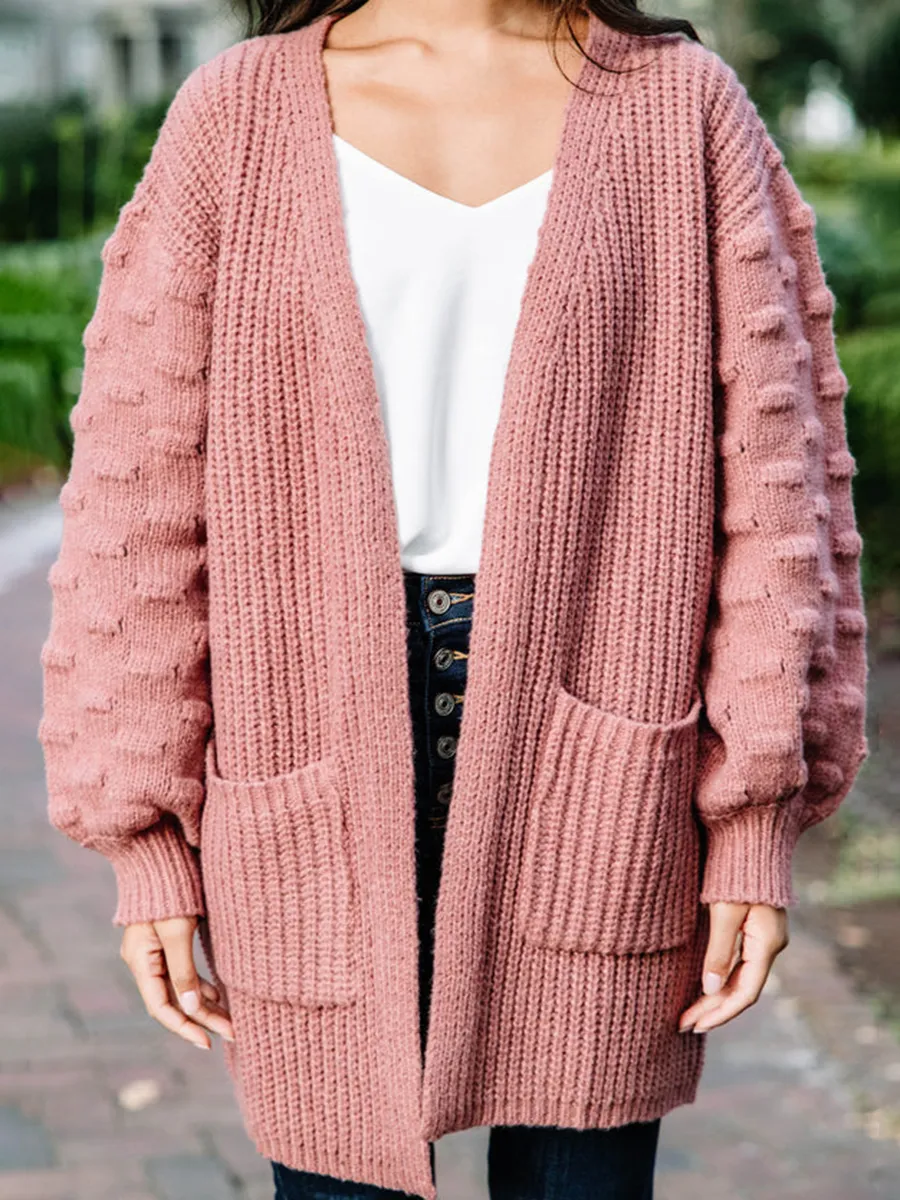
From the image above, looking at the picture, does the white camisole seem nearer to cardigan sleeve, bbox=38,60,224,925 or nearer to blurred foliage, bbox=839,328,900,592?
cardigan sleeve, bbox=38,60,224,925

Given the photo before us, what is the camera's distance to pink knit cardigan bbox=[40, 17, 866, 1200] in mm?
1721

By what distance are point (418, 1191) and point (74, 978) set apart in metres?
2.39

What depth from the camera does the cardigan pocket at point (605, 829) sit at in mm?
1757

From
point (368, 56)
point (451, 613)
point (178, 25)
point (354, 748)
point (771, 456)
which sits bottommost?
point (178, 25)

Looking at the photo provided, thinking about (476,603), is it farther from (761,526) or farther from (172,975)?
(172,975)

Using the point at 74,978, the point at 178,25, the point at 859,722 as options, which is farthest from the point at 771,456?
the point at 178,25

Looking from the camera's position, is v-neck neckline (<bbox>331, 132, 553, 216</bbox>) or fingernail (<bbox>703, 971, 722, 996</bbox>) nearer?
v-neck neckline (<bbox>331, 132, 553, 216</bbox>)

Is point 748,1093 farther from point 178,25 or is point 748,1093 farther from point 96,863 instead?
point 178,25

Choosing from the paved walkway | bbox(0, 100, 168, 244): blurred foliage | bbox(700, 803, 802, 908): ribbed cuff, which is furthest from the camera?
bbox(0, 100, 168, 244): blurred foliage

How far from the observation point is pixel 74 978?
13.3ft

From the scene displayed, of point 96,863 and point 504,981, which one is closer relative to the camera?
point 504,981

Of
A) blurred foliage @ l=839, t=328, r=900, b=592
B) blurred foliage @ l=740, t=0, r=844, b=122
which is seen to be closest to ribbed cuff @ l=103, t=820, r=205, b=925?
blurred foliage @ l=839, t=328, r=900, b=592

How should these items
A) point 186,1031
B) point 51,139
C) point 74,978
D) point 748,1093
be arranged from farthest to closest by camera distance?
point 51,139, point 74,978, point 748,1093, point 186,1031

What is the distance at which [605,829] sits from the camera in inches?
69.6
